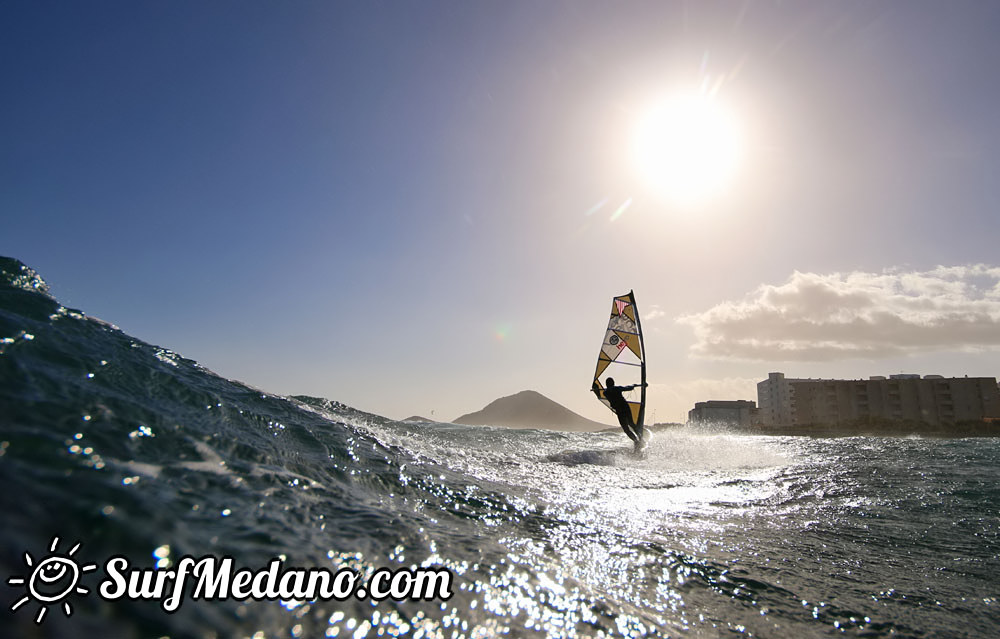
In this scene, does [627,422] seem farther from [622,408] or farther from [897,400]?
[897,400]

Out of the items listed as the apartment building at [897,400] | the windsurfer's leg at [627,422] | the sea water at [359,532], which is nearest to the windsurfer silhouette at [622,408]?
the windsurfer's leg at [627,422]

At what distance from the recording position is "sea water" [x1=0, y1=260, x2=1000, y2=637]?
1.93 m

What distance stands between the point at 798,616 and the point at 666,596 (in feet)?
2.62

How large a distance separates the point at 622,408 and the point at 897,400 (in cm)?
9629

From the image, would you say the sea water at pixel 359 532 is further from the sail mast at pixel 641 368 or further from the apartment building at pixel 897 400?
the apartment building at pixel 897 400

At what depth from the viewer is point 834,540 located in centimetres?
477

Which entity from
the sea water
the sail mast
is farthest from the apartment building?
the sea water

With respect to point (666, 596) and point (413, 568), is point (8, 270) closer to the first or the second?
point (413, 568)

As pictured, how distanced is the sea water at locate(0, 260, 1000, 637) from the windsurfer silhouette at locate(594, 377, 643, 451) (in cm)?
1205

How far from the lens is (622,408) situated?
18.7m

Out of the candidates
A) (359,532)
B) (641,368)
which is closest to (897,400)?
(641,368)

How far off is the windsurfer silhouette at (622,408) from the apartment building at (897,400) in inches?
3094

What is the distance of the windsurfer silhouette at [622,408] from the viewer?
60.2 feet

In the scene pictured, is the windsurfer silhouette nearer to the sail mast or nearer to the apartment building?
the sail mast
